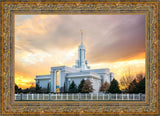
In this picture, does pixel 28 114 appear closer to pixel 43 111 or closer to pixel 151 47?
pixel 43 111

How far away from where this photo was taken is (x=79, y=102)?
645cm

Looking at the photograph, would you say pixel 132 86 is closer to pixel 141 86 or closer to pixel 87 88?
pixel 141 86

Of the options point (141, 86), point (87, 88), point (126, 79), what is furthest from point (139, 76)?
point (87, 88)

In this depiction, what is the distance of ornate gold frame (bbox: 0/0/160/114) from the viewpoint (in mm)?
6285

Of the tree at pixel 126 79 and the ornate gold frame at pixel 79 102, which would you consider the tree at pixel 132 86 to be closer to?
the tree at pixel 126 79

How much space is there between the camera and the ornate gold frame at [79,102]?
629 cm

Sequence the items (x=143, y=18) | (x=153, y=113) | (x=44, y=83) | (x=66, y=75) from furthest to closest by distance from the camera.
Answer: (x=66, y=75)
(x=44, y=83)
(x=143, y=18)
(x=153, y=113)

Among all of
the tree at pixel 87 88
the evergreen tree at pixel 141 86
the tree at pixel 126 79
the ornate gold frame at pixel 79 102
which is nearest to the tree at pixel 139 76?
the evergreen tree at pixel 141 86

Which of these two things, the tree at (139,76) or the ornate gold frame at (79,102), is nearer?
the ornate gold frame at (79,102)

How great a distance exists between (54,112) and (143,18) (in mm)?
4662

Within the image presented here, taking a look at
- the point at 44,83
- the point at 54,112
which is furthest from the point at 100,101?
the point at 44,83

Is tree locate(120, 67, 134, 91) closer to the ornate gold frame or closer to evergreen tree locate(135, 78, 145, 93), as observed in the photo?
evergreen tree locate(135, 78, 145, 93)

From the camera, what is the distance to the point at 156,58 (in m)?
6.25

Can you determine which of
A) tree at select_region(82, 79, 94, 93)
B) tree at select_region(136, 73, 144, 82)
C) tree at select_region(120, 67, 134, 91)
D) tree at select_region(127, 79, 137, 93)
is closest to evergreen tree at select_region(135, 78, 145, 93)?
tree at select_region(136, 73, 144, 82)
